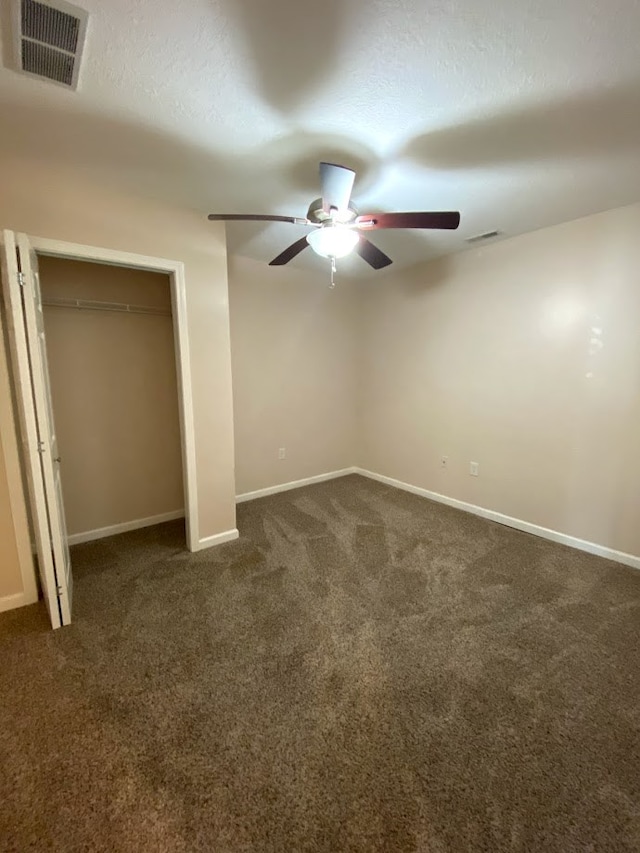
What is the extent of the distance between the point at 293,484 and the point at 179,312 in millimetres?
Result: 2414

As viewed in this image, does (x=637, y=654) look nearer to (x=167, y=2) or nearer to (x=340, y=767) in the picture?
(x=340, y=767)

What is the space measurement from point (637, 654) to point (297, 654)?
1.74 meters

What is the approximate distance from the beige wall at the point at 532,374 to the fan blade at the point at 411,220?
1.56 meters

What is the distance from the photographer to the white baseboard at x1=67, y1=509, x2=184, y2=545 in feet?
9.95

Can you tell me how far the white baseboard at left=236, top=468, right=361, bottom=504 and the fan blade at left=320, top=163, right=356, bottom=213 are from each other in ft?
9.59

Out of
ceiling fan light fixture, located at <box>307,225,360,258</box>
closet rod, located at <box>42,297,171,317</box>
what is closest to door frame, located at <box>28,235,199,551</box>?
closet rod, located at <box>42,297,171,317</box>

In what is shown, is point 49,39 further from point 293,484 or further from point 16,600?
point 293,484

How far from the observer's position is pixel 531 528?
10.5 feet

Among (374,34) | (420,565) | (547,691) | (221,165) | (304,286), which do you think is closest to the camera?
(374,34)

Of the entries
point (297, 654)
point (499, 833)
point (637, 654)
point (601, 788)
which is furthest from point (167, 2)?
point (637, 654)

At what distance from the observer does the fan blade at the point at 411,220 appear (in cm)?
182

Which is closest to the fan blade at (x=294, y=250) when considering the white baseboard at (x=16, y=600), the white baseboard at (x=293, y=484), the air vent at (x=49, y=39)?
the air vent at (x=49, y=39)

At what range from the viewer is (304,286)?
4.13 meters

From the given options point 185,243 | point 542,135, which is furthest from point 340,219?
point 185,243
